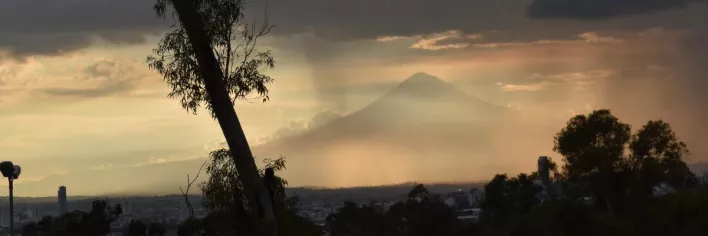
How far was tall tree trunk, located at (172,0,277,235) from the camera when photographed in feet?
49.3

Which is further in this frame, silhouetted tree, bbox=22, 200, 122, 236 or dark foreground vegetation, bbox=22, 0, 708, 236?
silhouetted tree, bbox=22, 200, 122, 236

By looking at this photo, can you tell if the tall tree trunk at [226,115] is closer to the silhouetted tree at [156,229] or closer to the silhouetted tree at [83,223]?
the silhouetted tree at [156,229]

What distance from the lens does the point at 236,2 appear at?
16.5 meters

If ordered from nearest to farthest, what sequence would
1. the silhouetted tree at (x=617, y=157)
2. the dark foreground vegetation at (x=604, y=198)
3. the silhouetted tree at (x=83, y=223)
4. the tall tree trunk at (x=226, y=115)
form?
1. the tall tree trunk at (x=226, y=115)
2. the dark foreground vegetation at (x=604, y=198)
3. the silhouetted tree at (x=617, y=157)
4. the silhouetted tree at (x=83, y=223)

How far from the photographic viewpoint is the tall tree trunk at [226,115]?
1502cm

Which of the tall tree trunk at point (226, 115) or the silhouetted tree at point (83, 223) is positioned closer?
the tall tree trunk at point (226, 115)

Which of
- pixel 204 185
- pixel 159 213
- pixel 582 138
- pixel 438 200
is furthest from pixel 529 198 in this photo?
pixel 204 185

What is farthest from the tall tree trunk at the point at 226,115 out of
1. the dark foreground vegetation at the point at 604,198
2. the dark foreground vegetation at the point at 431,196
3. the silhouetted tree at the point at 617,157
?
the silhouetted tree at the point at 617,157

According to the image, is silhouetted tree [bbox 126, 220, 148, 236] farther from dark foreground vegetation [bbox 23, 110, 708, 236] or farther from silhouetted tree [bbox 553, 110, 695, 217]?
silhouetted tree [bbox 553, 110, 695, 217]

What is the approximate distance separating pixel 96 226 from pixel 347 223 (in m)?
15.3

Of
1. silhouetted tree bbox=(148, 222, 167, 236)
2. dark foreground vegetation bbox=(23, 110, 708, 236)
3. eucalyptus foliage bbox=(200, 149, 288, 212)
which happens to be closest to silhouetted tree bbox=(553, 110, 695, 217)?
dark foreground vegetation bbox=(23, 110, 708, 236)

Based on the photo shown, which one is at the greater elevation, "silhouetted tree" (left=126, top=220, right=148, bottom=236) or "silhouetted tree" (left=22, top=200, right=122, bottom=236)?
"silhouetted tree" (left=22, top=200, right=122, bottom=236)

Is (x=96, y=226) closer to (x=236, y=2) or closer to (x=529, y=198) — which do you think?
(x=529, y=198)

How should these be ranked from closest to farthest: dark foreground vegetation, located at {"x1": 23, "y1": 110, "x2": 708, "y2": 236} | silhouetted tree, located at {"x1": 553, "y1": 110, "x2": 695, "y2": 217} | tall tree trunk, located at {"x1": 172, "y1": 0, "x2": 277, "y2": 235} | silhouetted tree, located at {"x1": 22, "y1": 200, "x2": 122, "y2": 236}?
1. tall tree trunk, located at {"x1": 172, "y1": 0, "x2": 277, "y2": 235}
2. dark foreground vegetation, located at {"x1": 23, "y1": 110, "x2": 708, "y2": 236}
3. silhouetted tree, located at {"x1": 553, "y1": 110, "x2": 695, "y2": 217}
4. silhouetted tree, located at {"x1": 22, "y1": 200, "x2": 122, "y2": 236}
